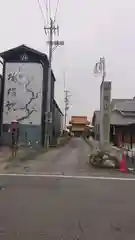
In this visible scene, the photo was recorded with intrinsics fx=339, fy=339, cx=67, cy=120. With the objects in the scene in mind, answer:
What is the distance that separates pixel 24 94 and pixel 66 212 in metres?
33.4

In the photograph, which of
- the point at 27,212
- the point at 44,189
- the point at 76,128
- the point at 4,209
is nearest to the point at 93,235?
the point at 27,212

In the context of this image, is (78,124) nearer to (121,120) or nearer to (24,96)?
(121,120)

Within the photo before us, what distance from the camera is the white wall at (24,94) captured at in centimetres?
4025

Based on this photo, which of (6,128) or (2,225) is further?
(6,128)

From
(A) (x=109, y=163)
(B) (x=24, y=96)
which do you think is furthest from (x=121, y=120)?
(A) (x=109, y=163)

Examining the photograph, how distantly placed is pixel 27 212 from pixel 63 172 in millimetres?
9457

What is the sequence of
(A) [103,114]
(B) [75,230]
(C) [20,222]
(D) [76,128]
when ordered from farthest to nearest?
1. (D) [76,128]
2. (A) [103,114]
3. (C) [20,222]
4. (B) [75,230]

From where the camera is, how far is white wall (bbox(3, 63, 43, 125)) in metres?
40.2

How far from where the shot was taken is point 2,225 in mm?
6641

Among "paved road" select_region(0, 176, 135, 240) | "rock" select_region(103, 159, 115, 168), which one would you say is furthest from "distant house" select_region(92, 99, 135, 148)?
"paved road" select_region(0, 176, 135, 240)

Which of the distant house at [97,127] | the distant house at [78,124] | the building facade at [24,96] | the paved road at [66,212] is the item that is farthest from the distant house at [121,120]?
the paved road at [66,212]

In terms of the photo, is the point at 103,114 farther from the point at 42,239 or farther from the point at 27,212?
the point at 42,239

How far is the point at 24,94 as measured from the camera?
40531 mm

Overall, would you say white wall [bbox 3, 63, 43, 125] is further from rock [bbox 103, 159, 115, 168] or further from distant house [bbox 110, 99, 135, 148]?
rock [bbox 103, 159, 115, 168]
